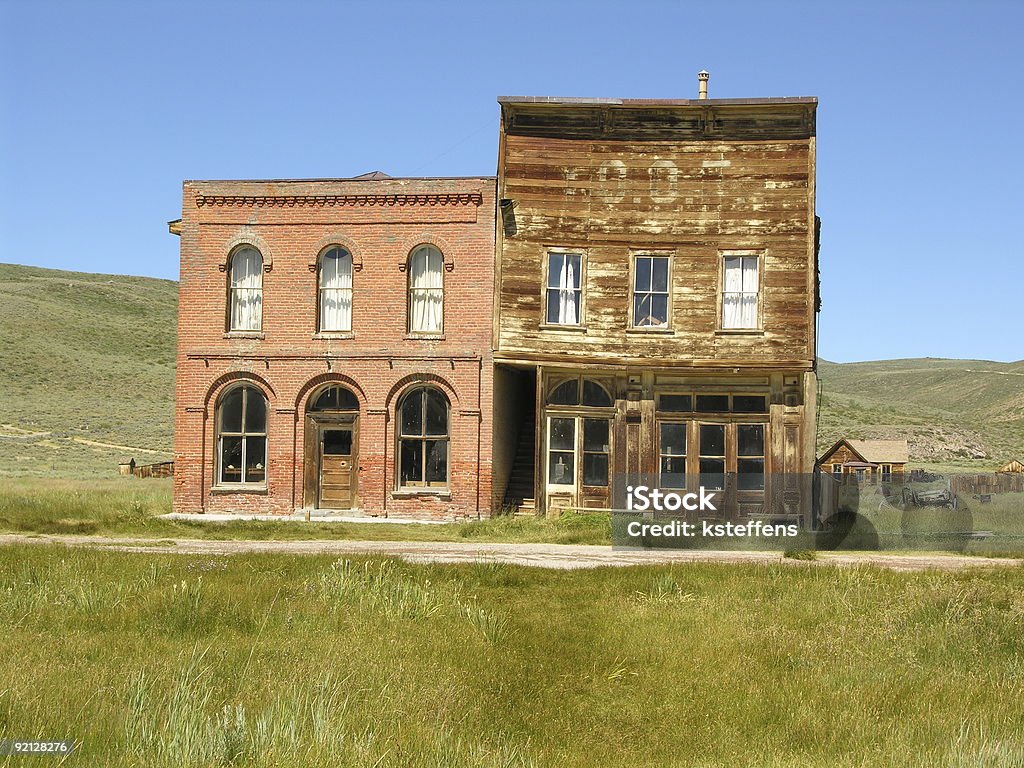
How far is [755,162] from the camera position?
82.2ft

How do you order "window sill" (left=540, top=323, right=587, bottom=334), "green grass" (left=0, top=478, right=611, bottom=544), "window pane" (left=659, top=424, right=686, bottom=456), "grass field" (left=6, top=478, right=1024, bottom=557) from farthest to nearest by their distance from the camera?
"window pane" (left=659, top=424, right=686, bottom=456) → "window sill" (left=540, top=323, right=587, bottom=334) → "green grass" (left=0, top=478, right=611, bottom=544) → "grass field" (left=6, top=478, right=1024, bottom=557)

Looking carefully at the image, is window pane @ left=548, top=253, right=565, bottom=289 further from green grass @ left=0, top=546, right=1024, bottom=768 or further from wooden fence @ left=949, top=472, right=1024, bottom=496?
A: green grass @ left=0, top=546, right=1024, bottom=768

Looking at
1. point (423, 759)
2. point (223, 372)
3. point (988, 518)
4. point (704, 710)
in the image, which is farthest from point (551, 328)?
point (423, 759)

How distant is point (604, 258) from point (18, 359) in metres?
71.1

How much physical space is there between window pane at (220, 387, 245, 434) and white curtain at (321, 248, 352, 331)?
2.57m

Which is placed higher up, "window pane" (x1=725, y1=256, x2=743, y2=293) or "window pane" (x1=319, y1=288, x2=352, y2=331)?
"window pane" (x1=725, y1=256, x2=743, y2=293)

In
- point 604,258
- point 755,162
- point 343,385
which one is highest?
point 755,162

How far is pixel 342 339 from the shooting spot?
2581cm

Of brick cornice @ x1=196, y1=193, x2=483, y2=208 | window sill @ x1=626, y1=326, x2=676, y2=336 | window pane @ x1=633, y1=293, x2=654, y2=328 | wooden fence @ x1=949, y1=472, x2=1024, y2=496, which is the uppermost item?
brick cornice @ x1=196, y1=193, x2=483, y2=208

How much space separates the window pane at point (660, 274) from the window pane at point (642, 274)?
0.11 m

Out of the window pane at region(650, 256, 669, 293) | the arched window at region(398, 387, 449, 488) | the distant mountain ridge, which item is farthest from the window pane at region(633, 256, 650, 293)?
the distant mountain ridge

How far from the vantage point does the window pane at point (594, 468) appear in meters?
25.6

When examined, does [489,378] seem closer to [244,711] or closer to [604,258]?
[604,258]

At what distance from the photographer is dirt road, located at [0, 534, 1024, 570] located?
670 inches
